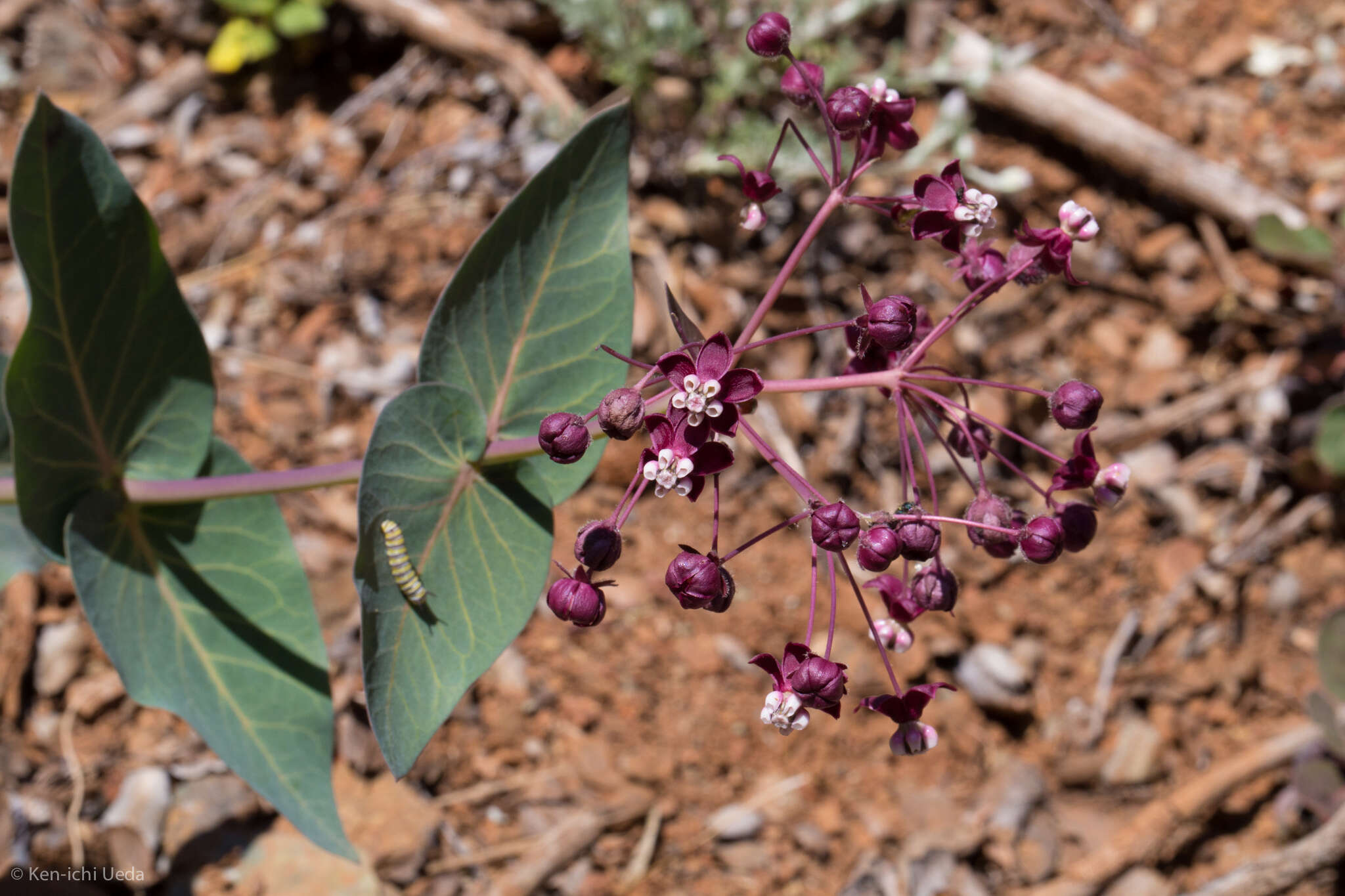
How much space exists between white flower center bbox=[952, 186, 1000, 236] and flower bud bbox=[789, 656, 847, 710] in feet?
4.01

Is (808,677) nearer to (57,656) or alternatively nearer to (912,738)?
(912,738)

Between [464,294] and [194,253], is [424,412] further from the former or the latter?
[194,253]

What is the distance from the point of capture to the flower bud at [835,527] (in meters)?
2.38

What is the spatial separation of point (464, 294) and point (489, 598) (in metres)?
0.95

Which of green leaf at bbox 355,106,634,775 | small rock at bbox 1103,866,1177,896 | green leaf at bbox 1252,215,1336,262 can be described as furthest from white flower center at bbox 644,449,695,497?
green leaf at bbox 1252,215,1336,262

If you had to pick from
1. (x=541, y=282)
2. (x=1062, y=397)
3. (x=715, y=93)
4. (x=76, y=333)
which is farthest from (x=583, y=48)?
(x=1062, y=397)

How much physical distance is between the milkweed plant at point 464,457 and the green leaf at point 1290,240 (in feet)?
10.6

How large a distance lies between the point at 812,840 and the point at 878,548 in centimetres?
278

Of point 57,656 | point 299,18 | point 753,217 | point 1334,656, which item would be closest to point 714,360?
point 753,217

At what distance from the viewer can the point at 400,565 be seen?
2822 millimetres

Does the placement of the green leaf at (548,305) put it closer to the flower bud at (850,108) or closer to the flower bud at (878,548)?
the flower bud at (850,108)

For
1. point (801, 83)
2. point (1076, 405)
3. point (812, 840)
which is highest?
point (801, 83)

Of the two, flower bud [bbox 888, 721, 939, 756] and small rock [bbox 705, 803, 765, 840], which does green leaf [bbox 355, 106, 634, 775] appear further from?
small rock [bbox 705, 803, 765, 840]

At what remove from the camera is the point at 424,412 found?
2949 mm
